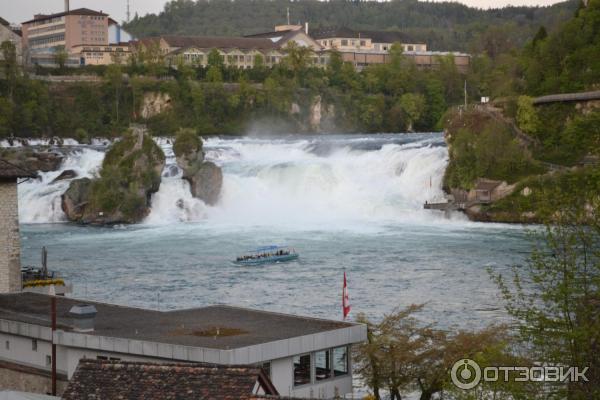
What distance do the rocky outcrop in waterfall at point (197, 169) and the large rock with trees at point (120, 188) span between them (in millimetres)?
1356

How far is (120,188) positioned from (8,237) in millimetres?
43049

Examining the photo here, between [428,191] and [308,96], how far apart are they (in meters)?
48.6

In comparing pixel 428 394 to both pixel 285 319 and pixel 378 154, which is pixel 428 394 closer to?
pixel 285 319

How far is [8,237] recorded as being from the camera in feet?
96.4

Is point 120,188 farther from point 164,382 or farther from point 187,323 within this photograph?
point 164,382

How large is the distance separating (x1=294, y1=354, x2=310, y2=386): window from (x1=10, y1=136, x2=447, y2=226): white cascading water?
146ft

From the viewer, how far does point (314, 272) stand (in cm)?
4859

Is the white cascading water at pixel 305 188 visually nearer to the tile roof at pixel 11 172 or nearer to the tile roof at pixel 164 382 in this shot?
the tile roof at pixel 11 172

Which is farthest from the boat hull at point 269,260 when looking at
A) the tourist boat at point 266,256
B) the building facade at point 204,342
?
the building facade at point 204,342

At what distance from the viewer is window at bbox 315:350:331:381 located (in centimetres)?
2359

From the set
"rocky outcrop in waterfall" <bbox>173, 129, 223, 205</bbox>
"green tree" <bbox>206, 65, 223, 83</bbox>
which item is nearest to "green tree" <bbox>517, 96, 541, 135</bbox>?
"rocky outcrop in waterfall" <bbox>173, 129, 223, 205</bbox>

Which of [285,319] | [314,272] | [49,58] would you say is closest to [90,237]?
[314,272]

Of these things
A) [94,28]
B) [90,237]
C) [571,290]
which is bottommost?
[90,237]

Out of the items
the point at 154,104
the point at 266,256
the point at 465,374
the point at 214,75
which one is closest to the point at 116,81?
the point at 154,104
